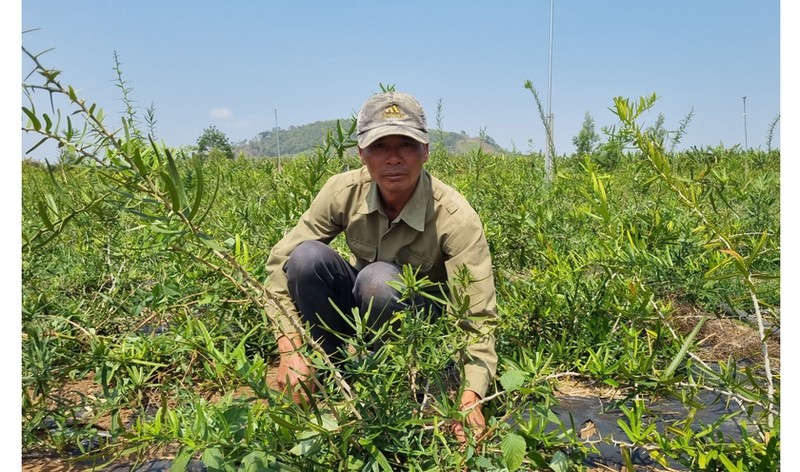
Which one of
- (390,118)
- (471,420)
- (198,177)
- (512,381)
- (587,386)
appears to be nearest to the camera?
(198,177)

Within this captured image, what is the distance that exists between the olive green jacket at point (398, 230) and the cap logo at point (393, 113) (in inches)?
10.4

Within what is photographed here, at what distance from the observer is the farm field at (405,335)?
1105mm

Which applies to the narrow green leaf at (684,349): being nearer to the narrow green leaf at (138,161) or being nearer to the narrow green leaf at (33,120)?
the narrow green leaf at (138,161)

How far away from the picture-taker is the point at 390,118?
1821 millimetres

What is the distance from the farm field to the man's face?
30cm

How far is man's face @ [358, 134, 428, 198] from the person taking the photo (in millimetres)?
1865

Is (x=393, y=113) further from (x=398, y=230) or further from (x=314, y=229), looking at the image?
(x=314, y=229)

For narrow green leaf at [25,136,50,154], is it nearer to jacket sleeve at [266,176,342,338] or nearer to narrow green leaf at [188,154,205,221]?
narrow green leaf at [188,154,205,221]

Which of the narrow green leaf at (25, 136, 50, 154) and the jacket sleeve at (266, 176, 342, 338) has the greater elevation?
the narrow green leaf at (25, 136, 50, 154)

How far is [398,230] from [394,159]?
0.28 meters

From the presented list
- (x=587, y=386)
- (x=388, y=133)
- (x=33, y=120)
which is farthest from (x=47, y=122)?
(x=587, y=386)

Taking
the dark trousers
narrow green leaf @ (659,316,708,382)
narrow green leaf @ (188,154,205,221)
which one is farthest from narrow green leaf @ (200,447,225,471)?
narrow green leaf @ (659,316,708,382)

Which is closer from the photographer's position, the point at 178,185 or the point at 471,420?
the point at 178,185

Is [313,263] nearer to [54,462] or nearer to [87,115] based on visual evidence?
[54,462]
